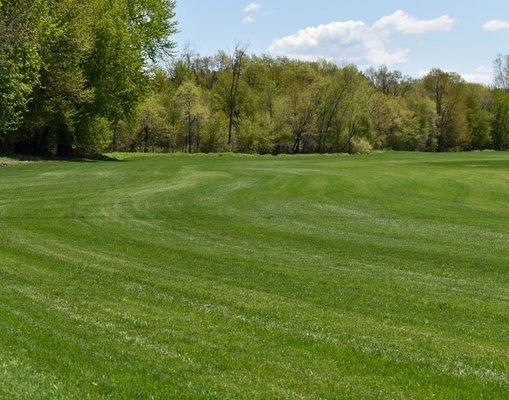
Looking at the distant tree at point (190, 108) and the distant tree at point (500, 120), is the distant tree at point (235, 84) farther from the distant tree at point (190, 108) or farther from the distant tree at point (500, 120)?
the distant tree at point (500, 120)

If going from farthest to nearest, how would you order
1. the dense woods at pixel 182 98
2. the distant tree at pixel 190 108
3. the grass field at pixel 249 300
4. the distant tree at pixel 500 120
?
the distant tree at pixel 500 120 < the distant tree at pixel 190 108 < the dense woods at pixel 182 98 < the grass field at pixel 249 300

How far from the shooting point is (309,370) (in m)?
8.42

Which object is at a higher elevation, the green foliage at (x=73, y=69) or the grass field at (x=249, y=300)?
the green foliage at (x=73, y=69)

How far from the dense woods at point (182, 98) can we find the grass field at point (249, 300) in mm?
20410

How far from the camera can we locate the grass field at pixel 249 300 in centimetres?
805

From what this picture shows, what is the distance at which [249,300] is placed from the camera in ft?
41.1

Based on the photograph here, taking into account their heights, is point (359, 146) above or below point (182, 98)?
below

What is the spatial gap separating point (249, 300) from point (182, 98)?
78.1 m

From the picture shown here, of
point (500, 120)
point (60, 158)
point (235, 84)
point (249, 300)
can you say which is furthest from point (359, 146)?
point (249, 300)

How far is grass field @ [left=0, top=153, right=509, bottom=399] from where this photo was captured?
317 inches

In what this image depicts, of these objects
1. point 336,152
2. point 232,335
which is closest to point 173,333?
point 232,335

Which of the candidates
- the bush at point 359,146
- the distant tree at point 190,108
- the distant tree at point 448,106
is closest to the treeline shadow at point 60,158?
the distant tree at point 190,108

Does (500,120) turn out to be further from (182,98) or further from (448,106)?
(182,98)

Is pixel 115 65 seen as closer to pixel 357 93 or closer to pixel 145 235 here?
pixel 145 235
